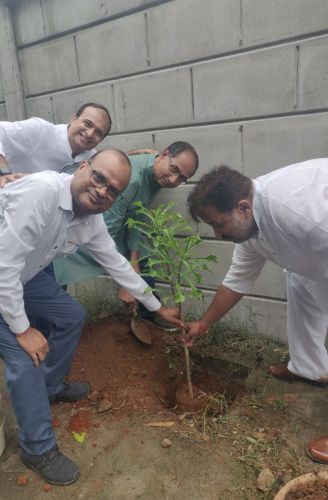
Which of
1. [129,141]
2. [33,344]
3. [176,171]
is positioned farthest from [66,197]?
[129,141]

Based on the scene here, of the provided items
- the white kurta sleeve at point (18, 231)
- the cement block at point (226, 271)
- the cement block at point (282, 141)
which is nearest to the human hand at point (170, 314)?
the white kurta sleeve at point (18, 231)

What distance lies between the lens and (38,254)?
203 centimetres

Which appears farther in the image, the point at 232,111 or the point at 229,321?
the point at 229,321

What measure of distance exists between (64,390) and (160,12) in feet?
9.10

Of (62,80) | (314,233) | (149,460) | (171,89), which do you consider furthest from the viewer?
(62,80)

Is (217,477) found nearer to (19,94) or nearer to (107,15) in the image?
(107,15)

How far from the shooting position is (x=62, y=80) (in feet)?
12.4

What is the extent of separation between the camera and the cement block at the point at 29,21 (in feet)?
12.3

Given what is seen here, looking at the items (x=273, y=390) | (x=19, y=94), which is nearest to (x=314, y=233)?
(x=273, y=390)

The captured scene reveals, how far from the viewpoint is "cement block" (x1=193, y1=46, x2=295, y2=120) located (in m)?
2.67

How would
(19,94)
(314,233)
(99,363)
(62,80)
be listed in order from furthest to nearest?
(19,94) < (62,80) < (99,363) < (314,233)

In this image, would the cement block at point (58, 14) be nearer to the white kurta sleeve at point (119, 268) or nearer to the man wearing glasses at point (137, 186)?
→ the man wearing glasses at point (137, 186)

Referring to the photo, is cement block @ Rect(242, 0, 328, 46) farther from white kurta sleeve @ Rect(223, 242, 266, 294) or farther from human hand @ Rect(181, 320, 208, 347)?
human hand @ Rect(181, 320, 208, 347)

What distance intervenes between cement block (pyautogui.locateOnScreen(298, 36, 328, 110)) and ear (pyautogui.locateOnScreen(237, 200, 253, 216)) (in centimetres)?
116
